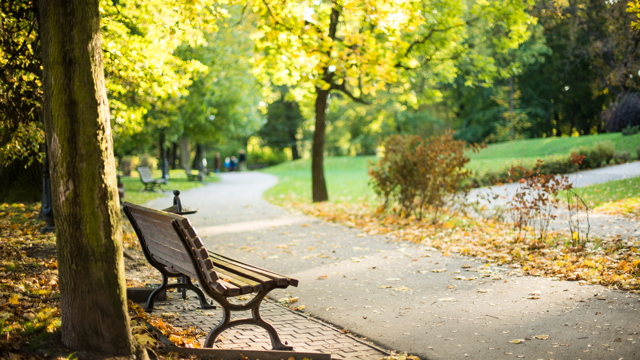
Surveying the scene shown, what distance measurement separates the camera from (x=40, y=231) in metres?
8.86

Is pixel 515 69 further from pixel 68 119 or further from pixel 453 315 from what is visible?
pixel 68 119

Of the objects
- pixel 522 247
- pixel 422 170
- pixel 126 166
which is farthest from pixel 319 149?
pixel 126 166

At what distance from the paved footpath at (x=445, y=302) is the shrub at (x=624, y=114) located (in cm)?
1387

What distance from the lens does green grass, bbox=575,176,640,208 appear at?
1248 centimetres

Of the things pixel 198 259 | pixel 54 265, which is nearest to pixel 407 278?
pixel 198 259

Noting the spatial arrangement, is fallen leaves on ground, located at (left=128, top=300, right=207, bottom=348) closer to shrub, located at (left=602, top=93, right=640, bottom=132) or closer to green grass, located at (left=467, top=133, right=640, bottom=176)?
green grass, located at (left=467, top=133, right=640, bottom=176)

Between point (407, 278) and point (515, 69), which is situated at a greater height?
point (515, 69)

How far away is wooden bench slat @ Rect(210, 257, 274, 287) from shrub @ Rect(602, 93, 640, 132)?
18252mm

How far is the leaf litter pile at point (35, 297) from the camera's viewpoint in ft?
12.6

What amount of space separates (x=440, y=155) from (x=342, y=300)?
5904 mm

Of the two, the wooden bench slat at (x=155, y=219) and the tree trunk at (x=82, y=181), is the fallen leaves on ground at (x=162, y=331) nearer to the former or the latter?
the tree trunk at (x=82, y=181)

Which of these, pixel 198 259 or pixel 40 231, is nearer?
pixel 198 259

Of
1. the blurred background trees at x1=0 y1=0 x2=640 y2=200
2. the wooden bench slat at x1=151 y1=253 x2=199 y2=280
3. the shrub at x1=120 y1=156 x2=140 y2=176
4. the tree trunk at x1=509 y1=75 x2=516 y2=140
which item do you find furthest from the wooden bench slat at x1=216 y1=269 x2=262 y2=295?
the shrub at x1=120 y1=156 x2=140 y2=176

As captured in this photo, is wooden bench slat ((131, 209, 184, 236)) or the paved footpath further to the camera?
the paved footpath
